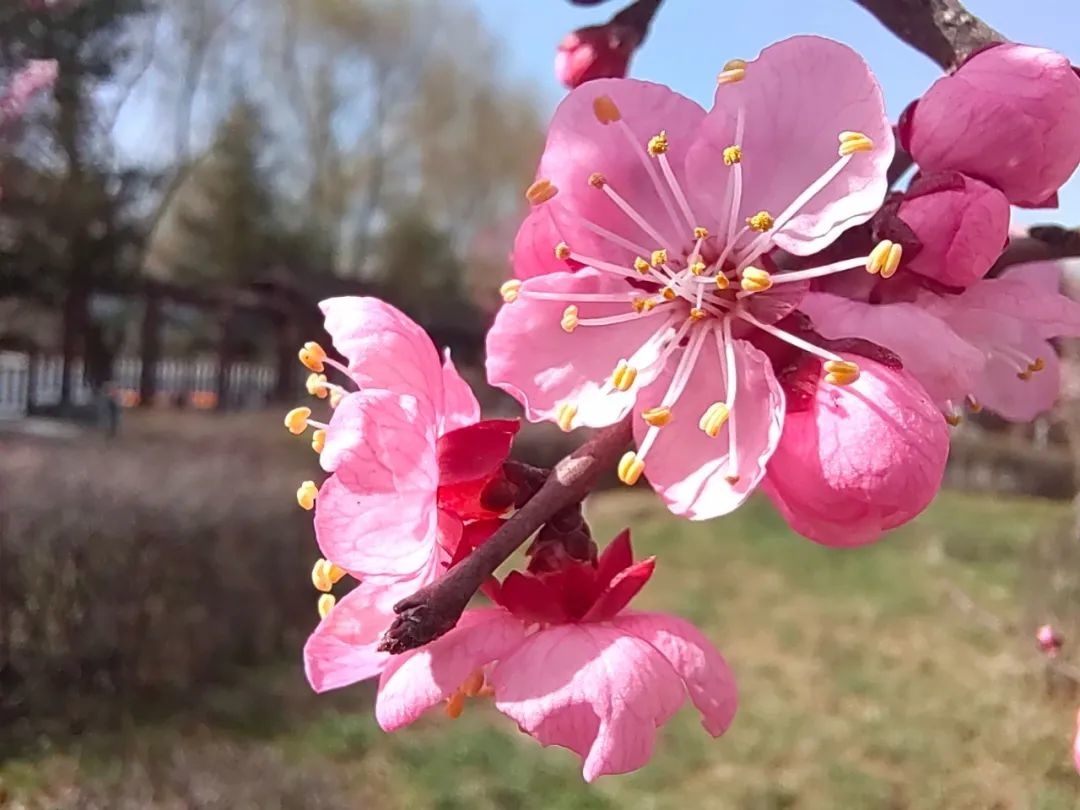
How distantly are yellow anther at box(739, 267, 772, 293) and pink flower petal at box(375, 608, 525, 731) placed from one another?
78 mm

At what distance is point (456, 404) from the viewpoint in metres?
0.23

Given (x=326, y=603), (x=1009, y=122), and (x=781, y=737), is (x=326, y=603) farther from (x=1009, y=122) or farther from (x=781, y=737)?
(x=781, y=737)

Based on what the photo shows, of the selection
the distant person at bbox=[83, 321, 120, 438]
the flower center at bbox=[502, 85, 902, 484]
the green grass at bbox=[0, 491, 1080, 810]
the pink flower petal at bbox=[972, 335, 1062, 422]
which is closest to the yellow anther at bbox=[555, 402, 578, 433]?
the flower center at bbox=[502, 85, 902, 484]

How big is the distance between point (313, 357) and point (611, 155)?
8 cm

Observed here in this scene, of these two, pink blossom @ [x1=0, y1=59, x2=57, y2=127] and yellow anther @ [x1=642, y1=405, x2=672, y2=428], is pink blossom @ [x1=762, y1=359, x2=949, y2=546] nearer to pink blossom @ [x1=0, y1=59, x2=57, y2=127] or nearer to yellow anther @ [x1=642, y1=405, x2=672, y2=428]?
yellow anther @ [x1=642, y1=405, x2=672, y2=428]

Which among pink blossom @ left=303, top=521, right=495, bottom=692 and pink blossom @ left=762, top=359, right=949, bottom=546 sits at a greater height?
pink blossom @ left=762, top=359, right=949, bottom=546

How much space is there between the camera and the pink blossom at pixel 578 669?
0.19m

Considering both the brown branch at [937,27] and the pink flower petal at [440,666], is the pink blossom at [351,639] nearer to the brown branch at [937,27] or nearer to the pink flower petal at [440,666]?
the pink flower petal at [440,666]

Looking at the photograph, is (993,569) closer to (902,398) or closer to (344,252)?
(344,252)

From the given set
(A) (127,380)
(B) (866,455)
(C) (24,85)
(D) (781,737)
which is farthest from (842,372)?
(A) (127,380)

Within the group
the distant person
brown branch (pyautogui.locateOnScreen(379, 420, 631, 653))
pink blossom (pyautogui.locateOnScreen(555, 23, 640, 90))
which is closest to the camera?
brown branch (pyautogui.locateOnScreen(379, 420, 631, 653))

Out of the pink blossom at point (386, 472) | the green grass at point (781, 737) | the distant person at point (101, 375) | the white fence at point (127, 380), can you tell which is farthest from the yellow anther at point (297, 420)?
the distant person at point (101, 375)

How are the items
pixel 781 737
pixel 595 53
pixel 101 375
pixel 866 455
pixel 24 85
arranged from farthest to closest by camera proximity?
pixel 101 375
pixel 781 737
pixel 24 85
pixel 595 53
pixel 866 455

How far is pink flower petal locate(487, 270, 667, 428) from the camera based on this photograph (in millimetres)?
220
